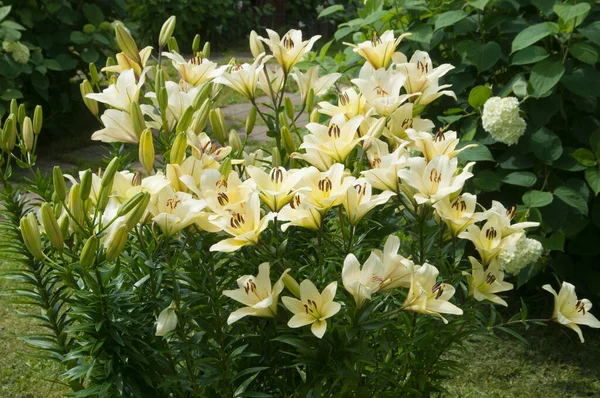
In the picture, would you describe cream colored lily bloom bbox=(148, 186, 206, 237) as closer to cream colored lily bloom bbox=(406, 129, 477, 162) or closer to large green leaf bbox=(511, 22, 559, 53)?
cream colored lily bloom bbox=(406, 129, 477, 162)

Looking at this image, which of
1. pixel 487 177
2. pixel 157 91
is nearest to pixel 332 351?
pixel 157 91

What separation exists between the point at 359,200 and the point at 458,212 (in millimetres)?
220

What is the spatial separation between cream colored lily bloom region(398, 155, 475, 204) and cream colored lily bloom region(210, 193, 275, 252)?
0.27 meters

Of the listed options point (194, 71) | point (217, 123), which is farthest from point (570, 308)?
point (194, 71)

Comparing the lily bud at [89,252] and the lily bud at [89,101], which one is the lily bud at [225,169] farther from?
the lily bud at [89,101]

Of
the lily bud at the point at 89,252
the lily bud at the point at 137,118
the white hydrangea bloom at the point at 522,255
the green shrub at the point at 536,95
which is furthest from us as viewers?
the green shrub at the point at 536,95

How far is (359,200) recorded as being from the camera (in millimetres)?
1487

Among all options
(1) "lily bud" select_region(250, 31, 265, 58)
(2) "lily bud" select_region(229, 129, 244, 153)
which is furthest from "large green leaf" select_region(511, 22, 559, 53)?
(2) "lily bud" select_region(229, 129, 244, 153)

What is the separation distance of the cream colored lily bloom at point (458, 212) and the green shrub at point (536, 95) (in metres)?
1.47

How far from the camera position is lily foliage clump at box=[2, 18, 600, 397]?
57.3 inches

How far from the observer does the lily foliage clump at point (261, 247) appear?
57.3 inches

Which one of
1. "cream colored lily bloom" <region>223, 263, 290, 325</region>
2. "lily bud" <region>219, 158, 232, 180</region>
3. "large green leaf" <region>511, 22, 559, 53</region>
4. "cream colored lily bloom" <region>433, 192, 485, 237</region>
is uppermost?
"lily bud" <region>219, 158, 232, 180</region>

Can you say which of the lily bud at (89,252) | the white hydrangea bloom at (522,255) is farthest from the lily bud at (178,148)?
the white hydrangea bloom at (522,255)

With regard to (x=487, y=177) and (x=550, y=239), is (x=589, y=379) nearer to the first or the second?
(x=550, y=239)
